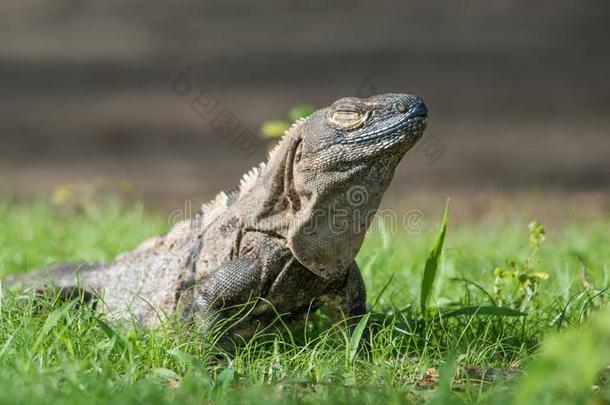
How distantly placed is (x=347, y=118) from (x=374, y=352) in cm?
118

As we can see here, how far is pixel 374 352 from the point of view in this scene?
4992mm

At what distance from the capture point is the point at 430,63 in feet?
49.0

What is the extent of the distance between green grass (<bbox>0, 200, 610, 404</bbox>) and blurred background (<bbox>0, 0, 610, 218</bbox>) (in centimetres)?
632

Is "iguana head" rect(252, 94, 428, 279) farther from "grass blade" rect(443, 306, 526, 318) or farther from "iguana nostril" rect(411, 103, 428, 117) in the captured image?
"grass blade" rect(443, 306, 526, 318)

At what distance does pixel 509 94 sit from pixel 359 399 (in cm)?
1112

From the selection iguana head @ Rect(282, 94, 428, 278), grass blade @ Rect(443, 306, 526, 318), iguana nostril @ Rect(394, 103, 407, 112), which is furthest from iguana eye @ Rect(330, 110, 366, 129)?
grass blade @ Rect(443, 306, 526, 318)

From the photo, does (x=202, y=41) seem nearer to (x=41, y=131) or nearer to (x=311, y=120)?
(x=41, y=131)

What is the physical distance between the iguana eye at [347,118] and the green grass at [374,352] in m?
1.02

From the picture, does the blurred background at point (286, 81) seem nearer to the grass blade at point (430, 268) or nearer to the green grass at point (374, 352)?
the green grass at point (374, 352)

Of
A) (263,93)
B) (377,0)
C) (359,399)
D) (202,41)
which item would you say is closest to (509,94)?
(377,0)

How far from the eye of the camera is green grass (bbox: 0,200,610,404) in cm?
394

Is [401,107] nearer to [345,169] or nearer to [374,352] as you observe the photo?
[345,169]

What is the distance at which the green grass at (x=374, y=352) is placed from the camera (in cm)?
394

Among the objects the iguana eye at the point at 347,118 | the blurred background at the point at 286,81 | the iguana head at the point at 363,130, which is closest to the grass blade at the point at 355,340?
the iguana head at the point at 363,130
